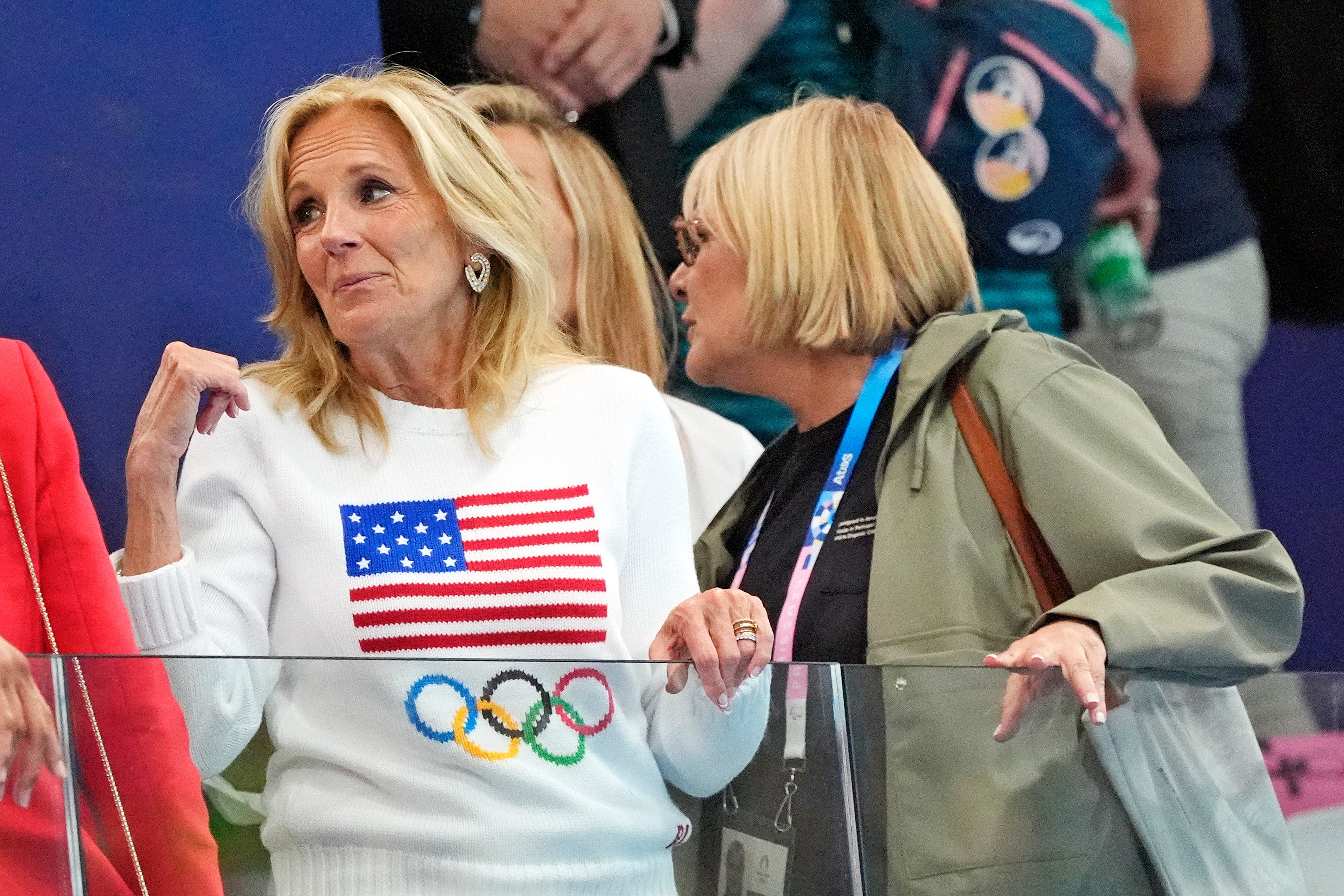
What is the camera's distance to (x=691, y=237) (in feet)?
8.36

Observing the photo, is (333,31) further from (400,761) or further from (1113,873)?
(1113,873)

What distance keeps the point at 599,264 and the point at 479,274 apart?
2.46 feet

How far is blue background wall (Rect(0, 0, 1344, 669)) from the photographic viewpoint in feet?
7.18

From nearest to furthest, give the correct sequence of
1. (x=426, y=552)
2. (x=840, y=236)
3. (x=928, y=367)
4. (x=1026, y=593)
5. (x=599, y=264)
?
1. (x=426, y=552)
2. (x=1026, y=593)
3. (x=928, y=367)
4. (x=840, y=236)
5. (x=599, y=264)

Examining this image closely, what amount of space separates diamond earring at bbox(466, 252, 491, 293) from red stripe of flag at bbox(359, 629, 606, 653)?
1.59ft

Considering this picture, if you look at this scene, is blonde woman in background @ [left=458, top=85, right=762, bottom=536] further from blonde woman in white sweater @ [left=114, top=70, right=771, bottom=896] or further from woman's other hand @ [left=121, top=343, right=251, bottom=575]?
woman's other hand @ [left=121, top=343, right=251, bottom=575]

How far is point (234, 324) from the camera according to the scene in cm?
238

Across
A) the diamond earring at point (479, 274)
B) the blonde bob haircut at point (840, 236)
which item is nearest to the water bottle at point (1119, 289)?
the blonde bob haircut at point (840, 236)

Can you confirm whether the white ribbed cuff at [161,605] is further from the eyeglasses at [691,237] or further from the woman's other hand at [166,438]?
the eyeglasses at [691,237]

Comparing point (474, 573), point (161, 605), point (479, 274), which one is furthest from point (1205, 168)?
point (161, 605)

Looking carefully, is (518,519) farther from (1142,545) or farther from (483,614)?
(1142,545)

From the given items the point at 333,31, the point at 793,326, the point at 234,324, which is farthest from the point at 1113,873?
the point at 333,31

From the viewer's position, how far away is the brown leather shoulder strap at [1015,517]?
6.78ft

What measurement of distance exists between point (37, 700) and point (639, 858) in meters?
0.55
